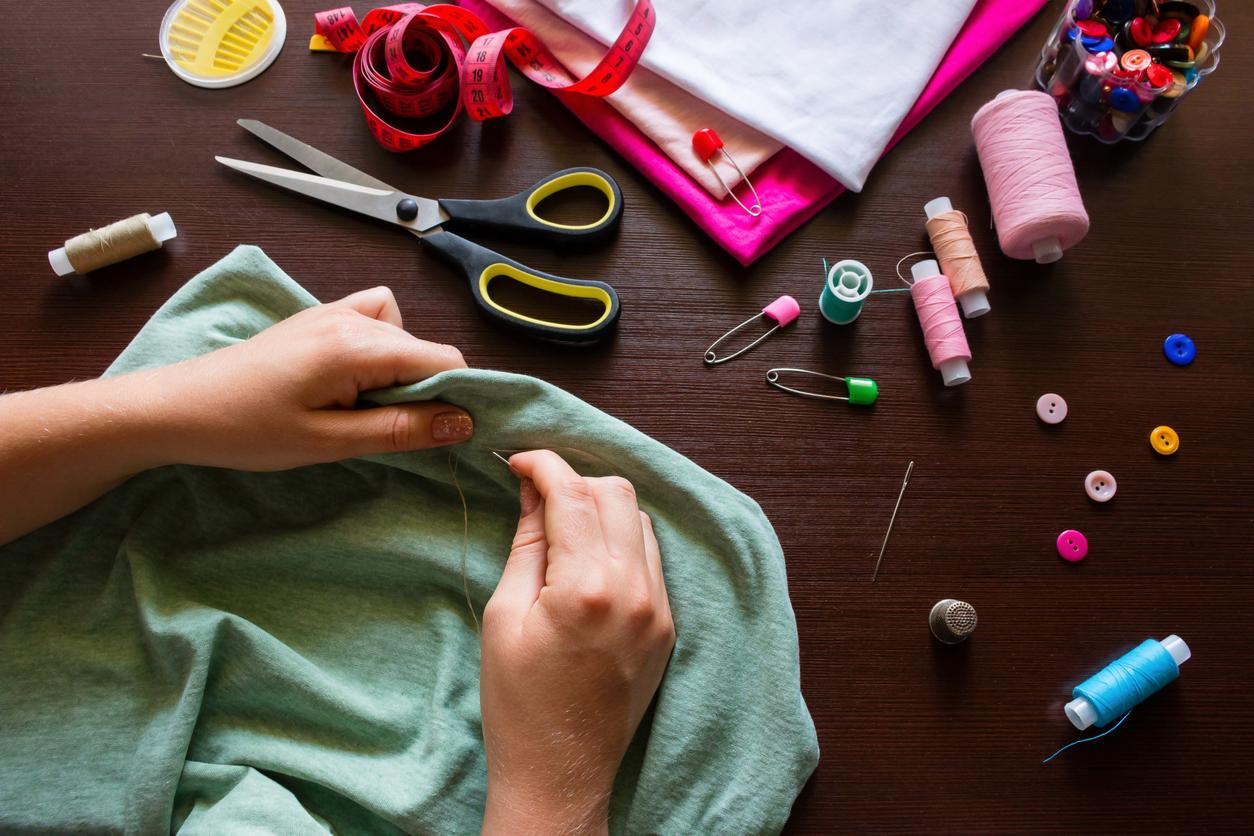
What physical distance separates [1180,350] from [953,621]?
1.75 ft

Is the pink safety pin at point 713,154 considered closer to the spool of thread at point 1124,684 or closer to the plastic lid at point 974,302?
the plastic lid at point 974,302

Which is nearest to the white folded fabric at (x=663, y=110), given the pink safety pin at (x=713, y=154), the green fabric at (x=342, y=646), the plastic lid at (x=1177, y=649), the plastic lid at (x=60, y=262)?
the pink safety pin at (x=713, y=154)

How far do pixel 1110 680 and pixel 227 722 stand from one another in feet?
3.40

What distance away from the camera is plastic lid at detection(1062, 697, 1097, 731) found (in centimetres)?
97

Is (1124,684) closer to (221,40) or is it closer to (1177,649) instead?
(1177,649)

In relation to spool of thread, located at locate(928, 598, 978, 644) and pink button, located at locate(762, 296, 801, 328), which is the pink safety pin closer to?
pink button, located at locate(762, 296, 801, 328)

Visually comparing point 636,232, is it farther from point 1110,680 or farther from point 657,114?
point 1110,680

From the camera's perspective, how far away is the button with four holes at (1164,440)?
1.09 meters

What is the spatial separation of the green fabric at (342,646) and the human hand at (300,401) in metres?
0.04

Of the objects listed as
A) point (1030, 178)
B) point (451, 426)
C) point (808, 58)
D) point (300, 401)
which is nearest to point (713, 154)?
point (808, 58)

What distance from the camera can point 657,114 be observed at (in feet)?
3.90

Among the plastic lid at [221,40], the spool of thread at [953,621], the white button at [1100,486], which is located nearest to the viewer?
the spool of thread at [953,621]

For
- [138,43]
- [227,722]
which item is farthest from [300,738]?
A: [138,43]

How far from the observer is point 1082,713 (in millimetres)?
972
